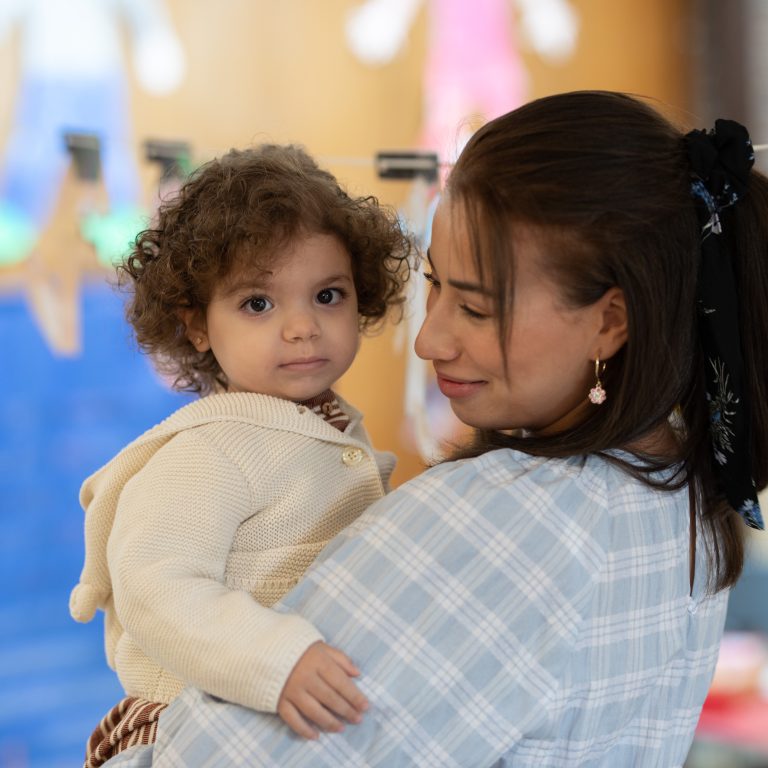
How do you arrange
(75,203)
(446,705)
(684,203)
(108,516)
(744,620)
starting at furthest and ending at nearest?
(744,620) < (75,203) < (108,516) < (684,203) < (446,705)

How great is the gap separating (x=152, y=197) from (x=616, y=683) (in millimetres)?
2033

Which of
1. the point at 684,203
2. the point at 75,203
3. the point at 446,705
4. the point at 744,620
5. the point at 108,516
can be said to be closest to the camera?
the point at 446,705

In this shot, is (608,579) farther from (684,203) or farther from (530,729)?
(684,203)

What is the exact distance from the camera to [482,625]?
92 centimetres

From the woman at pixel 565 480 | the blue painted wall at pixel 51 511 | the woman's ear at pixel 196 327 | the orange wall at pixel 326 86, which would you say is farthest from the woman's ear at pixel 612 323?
the blue painted wall at pixel 51 511

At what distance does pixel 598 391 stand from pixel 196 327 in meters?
0.57

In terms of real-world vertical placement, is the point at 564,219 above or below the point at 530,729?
above

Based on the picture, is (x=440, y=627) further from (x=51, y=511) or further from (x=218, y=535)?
(x=51, y=511)

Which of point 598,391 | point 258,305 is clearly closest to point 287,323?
point 258,305

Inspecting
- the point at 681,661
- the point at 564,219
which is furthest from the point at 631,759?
the point at 564,219

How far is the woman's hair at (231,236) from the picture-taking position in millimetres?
1267

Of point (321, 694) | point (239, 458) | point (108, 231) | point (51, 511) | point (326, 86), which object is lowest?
point (51, 511)

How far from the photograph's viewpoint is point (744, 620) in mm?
2842

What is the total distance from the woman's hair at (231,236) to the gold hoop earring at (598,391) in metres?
0.42
